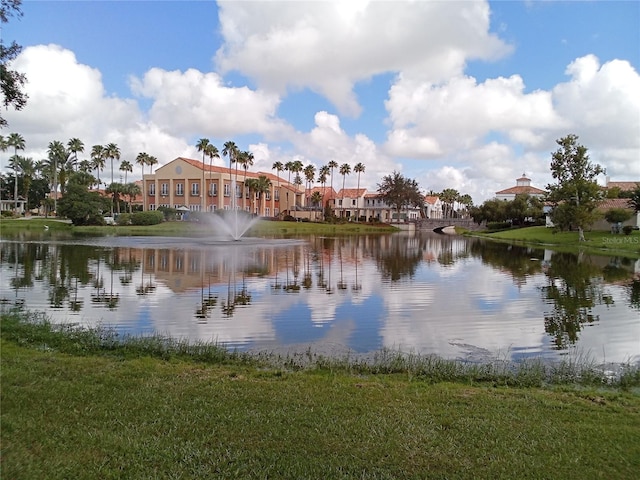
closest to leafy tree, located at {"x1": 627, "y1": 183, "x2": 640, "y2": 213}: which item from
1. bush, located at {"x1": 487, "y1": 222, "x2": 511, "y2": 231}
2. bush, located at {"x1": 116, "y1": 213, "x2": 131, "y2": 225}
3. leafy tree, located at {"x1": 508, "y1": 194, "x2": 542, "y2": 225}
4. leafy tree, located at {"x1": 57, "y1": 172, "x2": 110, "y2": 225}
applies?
leafy tree, located at {"x1": 508, "y1": 194, "x2": 542, "y2": 225}

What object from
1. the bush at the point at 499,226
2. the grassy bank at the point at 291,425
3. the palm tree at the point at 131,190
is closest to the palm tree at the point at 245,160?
the palm tree at the point at 131,190

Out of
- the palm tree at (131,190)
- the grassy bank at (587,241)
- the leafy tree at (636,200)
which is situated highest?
the palm tree at (131,190)

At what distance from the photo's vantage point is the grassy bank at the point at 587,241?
45344mm

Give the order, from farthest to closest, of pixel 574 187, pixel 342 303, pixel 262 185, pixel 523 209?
1. pixel 262 185
2. pixel 523 209
3. pixel 574 187
4. pixel 342 303

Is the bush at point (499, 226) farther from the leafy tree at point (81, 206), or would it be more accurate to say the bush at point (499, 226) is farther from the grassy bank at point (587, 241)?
the leafy tree at point (81, 206)

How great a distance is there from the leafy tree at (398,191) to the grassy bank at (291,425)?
10005 centimetres

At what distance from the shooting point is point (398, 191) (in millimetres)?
106562

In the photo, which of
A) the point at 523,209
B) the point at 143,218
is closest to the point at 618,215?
the point at 523,209

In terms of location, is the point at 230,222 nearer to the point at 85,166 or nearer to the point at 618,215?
the point at 85,166

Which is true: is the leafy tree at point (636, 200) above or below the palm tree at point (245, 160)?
below

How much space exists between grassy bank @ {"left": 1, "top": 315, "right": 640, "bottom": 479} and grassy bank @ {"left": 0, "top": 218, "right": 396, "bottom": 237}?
54.0 meters

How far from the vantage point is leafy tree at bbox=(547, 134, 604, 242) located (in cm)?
5088

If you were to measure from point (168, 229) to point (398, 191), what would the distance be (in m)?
56.6

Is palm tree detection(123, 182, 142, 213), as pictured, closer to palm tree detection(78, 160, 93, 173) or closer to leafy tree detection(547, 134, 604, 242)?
palm tree detection(78, 160, 93, 173)
